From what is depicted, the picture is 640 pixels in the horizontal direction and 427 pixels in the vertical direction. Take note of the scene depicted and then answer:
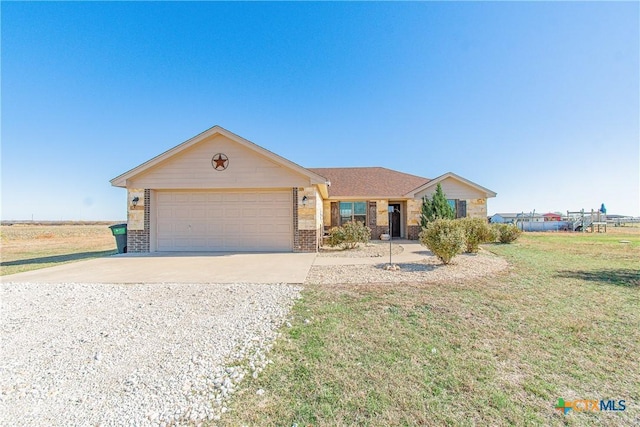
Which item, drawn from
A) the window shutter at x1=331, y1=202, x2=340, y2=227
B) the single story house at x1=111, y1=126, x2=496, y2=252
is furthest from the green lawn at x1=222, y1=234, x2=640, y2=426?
the window shutter at x1=331, y1=202, x2=340, y2=227

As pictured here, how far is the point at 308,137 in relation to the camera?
62.4 feet

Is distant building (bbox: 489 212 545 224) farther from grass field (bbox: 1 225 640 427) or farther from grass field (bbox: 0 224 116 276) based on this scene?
grass field (bbox: 0 224 116 276)

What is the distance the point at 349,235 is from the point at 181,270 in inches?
282

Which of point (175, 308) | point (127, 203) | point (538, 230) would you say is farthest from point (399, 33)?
point (538, 230)

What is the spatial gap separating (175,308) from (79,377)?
1.87 m

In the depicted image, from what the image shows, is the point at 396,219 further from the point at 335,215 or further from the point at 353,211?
the point at 335,215

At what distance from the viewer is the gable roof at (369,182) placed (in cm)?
1792

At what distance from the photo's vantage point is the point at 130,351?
3.41 metres

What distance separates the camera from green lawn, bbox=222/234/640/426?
236 centimetres

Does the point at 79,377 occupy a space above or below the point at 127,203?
below

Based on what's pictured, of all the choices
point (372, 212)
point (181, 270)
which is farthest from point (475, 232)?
point (181, 270)

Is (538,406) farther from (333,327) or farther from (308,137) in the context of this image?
(308,137)

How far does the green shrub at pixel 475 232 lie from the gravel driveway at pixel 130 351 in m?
8.02

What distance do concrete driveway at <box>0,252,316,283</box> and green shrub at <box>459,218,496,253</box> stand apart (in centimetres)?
615
